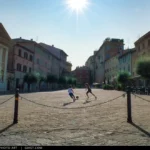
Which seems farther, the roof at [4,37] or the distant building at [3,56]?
the roof at [4,37]

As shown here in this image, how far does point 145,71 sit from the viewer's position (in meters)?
30.2

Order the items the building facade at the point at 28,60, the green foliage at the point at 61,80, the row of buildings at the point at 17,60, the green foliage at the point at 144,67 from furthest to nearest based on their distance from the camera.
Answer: the green foliage at the point at 61,80 → the building facade at the point at 28,60 → the row of buildings at the point at 17,60 → the green foliage at the point at 144,67

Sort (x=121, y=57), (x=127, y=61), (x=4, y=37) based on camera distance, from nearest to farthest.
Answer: (x=4, y=37) → (x=127, y=61) → (x=121, y=57)

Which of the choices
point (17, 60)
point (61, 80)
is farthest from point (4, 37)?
point (61, 80)

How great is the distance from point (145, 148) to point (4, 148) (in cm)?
284

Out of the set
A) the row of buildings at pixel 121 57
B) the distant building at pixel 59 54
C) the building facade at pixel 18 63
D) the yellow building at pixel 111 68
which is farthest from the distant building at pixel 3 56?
the distant building at pixel 59 54

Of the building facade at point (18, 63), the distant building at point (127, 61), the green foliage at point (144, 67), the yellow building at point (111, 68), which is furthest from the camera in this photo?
the yellow building at point (111, 68)

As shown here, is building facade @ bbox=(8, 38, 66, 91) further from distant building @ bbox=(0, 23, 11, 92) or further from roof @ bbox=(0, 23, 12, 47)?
distant building @ bbox=(0, 23, 11, 92)

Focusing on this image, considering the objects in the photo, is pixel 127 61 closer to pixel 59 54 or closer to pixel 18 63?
pixel 18 63

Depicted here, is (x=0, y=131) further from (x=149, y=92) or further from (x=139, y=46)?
(x=139, y=46)

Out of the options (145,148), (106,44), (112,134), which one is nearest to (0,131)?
(112,134)

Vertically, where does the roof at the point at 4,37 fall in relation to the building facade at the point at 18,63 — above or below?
above

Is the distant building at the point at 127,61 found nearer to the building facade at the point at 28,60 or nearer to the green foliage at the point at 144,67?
the green foliage at the point at 144,67

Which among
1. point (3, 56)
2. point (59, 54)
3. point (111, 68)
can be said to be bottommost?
point (3, 56)
